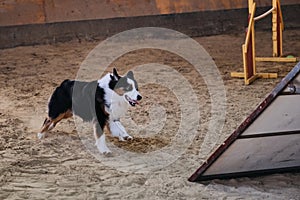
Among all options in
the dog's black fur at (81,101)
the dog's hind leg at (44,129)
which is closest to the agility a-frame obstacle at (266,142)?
the dog's black fur at (81,101)

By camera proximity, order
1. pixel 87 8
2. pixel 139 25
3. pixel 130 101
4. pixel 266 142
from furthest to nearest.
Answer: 1. pixel 139 25
2. pixel 87 8
3. pixel 130 101
4. pixel 266 142

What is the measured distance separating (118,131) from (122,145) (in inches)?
4.0

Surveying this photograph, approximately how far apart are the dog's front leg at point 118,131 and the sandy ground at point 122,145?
0.05 m

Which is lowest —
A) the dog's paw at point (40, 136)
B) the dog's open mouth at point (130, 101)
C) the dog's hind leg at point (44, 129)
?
the dog's paw at point (40, 136)

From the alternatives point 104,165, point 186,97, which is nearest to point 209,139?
point 104,165

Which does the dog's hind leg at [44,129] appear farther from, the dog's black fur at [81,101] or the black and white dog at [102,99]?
the black and white dog at [102,99]

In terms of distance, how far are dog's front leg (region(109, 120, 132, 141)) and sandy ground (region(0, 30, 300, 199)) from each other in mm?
50

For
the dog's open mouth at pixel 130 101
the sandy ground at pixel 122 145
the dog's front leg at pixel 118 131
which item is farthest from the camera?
the dog's front leg at pixel 118 131

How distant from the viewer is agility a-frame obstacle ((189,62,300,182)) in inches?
110

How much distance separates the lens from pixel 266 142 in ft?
10.1

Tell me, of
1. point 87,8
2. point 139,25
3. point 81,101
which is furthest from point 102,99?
point 139,25

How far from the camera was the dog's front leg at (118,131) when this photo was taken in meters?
3.77

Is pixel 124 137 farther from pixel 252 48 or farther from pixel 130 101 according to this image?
pixel 252 48

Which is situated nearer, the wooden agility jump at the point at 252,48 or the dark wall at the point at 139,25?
the wooden agility jump at the point at 252,48
